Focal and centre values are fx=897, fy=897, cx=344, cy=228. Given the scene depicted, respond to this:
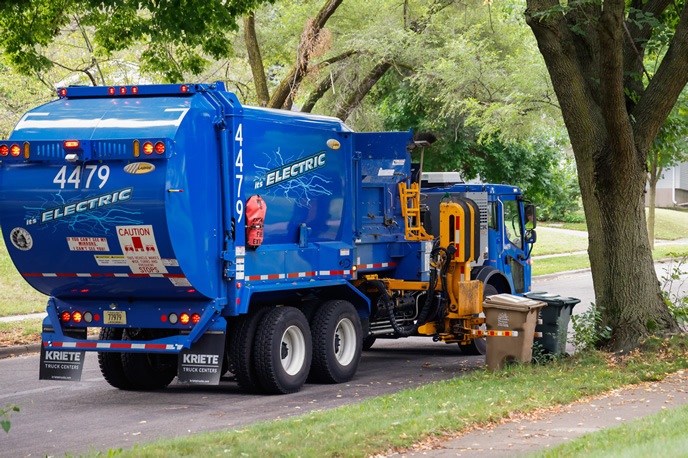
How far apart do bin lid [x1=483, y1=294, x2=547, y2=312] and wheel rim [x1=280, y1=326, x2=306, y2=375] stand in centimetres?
242

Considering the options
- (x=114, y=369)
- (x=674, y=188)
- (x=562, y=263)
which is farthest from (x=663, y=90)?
(x=674, y=188)

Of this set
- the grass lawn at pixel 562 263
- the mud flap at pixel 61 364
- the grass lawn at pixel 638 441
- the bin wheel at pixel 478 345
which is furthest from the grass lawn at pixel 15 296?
the grass lawn at pixel 562 263

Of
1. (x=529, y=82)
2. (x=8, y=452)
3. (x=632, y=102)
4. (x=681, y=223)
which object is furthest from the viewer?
(x=681, y=223)

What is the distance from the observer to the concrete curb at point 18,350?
1394cm

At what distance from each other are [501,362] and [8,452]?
5.88 metres

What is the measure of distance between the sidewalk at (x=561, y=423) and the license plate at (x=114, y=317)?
4017 mm

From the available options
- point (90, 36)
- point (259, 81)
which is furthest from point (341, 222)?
point (90, 36)

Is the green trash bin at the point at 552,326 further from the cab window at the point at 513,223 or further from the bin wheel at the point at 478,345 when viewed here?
the cab window at the point at 513,223

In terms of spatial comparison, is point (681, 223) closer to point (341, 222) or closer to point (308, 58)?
point (308, 58)

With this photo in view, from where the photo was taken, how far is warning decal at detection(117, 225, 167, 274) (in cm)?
885

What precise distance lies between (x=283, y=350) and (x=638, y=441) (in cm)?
452

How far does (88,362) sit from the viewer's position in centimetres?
1330

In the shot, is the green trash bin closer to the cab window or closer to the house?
the cab window

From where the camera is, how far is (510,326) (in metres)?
10.9
